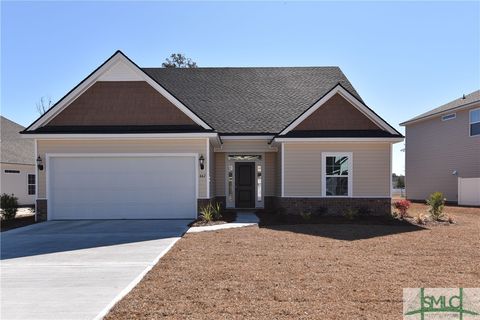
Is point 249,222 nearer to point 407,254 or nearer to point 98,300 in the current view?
point 407,254

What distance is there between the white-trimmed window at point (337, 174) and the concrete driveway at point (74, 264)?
573 cm

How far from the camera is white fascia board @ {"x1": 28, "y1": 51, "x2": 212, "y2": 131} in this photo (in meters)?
14.3

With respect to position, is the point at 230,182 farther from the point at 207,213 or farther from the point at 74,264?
the point at 74,264

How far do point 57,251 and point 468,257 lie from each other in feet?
28.7

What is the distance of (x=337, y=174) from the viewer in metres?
14.8

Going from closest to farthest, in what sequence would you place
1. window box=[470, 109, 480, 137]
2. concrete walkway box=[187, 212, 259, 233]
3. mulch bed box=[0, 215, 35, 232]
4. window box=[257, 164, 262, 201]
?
concrete walkway box=[187, 212, 259, 233], mulch bed box=[0, 215, 35, 232], window box=[257, 164, 262, 201], window box=[470, 109, 480, 137]

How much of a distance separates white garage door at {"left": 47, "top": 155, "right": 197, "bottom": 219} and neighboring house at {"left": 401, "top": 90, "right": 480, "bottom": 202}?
54.3 feet

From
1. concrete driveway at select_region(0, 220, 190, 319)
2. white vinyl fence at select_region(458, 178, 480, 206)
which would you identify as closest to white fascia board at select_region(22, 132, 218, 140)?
concrete driveway at select_region(0, 220, 190, 319)

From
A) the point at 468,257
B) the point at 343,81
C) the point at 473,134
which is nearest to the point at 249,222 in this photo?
the point at 468,257

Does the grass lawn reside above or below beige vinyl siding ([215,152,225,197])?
below

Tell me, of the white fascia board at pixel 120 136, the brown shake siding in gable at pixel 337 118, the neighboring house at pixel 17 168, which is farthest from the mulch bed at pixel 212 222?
the neighboring house at pixel 17 168

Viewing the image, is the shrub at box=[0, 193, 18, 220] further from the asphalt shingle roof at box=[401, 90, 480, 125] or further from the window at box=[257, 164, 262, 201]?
the asphalt shingle roof at box=[401, 90, 480, 125]

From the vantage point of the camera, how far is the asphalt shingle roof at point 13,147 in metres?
22.3

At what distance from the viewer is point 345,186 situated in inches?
580
